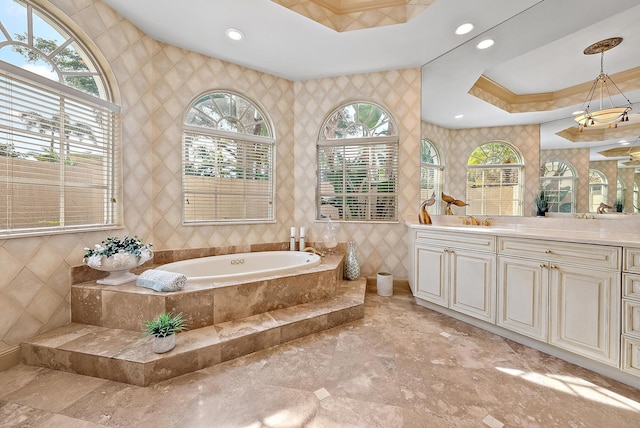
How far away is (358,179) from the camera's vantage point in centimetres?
329

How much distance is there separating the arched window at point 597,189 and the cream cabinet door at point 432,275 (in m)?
1.12

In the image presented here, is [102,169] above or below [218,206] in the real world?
above

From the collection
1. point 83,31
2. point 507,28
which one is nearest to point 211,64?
point 83,31

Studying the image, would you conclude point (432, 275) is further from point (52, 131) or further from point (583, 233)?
point (52, 131)

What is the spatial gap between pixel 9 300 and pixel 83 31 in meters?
2.05

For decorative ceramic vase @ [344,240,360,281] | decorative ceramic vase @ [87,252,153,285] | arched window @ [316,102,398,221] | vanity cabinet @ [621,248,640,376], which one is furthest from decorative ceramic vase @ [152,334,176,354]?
vanity cabinet @ [621,248,640,376]

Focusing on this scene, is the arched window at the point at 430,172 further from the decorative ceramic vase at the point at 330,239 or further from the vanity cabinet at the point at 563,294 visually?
the decorative ceramic vase at the point at 330,239

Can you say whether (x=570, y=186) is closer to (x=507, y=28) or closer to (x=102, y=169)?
(x=507, y=28)

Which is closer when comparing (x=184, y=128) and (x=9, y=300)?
(x=9, y=300)

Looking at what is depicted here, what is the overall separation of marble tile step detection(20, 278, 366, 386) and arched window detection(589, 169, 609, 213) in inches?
91.1

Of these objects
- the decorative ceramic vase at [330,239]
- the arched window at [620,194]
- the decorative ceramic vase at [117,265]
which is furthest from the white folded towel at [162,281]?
the arched window at [620,194]

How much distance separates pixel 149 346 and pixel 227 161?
2038mm

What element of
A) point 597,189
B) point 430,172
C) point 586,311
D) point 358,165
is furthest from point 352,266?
point 597,189

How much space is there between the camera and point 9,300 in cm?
165
